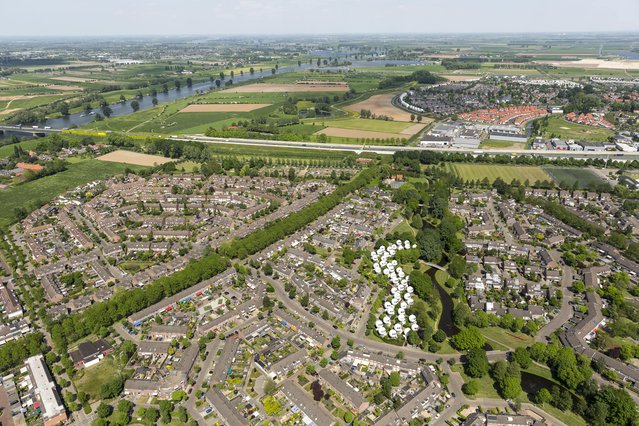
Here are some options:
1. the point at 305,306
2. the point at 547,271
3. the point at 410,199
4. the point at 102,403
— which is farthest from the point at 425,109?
the point at 102,403

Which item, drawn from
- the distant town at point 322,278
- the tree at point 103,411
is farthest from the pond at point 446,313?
the tree at point 103,411

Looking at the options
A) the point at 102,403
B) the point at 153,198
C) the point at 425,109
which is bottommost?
the point at 102,403

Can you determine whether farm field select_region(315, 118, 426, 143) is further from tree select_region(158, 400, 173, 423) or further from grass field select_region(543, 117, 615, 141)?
tree select_region(158, 400, 173, 423)

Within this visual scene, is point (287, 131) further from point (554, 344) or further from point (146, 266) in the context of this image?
point (554, 344)

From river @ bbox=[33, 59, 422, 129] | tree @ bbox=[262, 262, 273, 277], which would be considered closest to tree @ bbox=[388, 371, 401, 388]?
tree @ bbox=[262, 262, 273, 277]

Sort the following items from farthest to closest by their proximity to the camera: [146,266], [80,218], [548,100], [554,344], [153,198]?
[548,100]
[153,198]
[80,218]
[146,266]
[554,344]

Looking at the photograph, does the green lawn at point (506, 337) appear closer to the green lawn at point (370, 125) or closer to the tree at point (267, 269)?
the tree at point (267, 269)

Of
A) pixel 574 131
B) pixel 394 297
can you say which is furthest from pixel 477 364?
pixel 574 131
